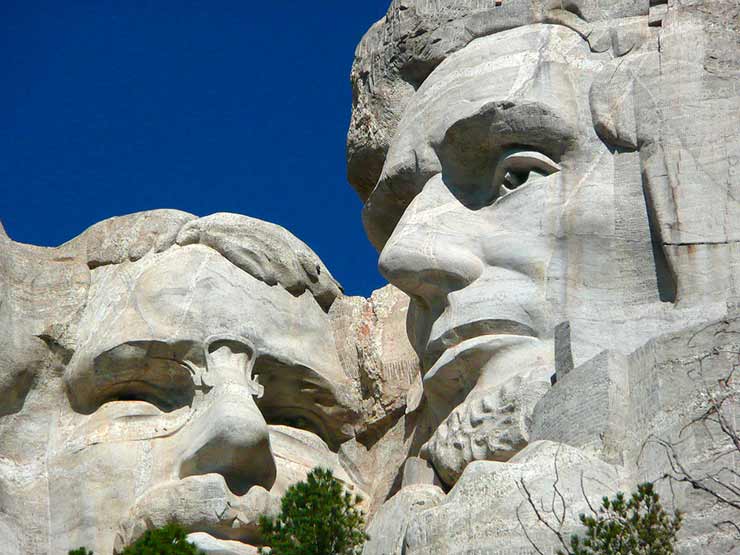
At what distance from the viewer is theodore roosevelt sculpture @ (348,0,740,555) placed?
1270 centimetres

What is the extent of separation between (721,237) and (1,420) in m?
4.69

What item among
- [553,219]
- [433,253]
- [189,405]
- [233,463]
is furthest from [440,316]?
[189,405]

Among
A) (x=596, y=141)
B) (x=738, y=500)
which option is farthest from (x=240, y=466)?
(x=738, y=500)

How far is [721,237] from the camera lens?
13.1 metres

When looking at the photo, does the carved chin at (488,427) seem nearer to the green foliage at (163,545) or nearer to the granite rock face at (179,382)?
the granite rock face at (179,382)

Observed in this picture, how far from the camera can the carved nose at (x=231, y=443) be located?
14422 mm

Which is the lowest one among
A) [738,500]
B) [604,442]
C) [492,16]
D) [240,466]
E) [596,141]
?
[738,500]

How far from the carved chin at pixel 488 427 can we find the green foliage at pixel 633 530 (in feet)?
7.47

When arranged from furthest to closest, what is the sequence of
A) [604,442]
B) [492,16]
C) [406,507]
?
[492,16], [406,507], [604,442]

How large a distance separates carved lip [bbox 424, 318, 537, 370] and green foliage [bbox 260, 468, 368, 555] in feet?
8.08

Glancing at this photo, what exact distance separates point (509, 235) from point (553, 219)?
27 centimetres

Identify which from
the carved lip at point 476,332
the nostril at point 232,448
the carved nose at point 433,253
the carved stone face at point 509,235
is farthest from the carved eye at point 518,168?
the nostril at point 232,448

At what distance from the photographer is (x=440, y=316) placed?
14.0 metres

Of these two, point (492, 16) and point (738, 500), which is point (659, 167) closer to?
point (492, 16)
